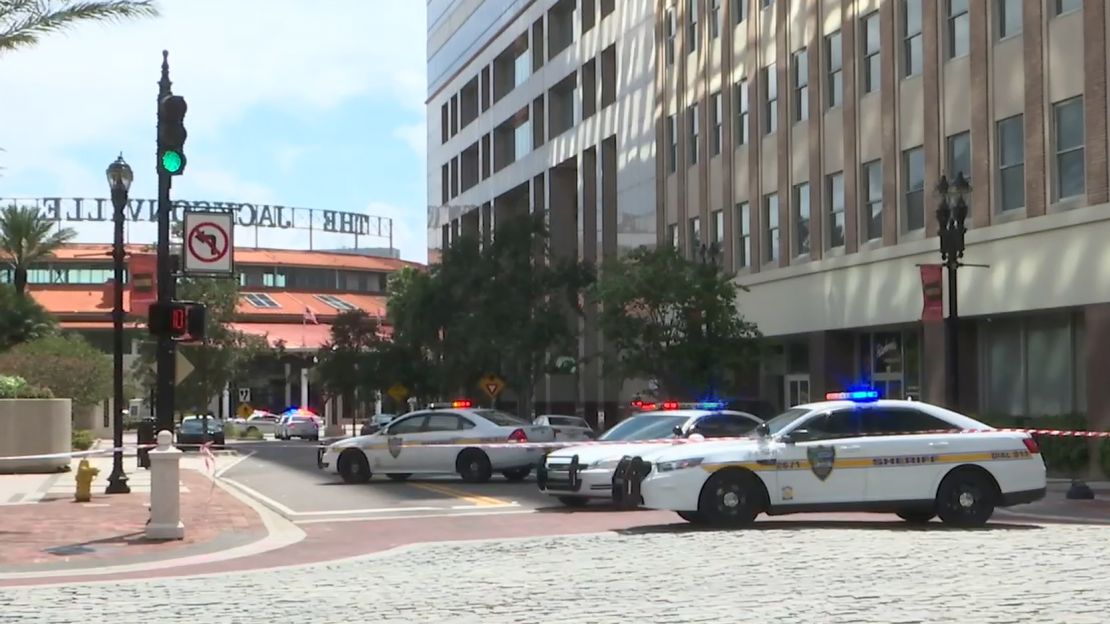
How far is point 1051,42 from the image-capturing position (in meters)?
31.6

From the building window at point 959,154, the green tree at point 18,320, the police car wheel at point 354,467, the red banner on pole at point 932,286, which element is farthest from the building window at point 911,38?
the green tree at point 18,320

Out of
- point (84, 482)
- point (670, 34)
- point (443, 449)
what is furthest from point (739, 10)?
point (84, 482)

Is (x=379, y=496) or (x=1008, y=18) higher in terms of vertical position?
(x=1008, y=18)

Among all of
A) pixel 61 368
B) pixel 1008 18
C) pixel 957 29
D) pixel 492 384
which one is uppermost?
pixel 957 29

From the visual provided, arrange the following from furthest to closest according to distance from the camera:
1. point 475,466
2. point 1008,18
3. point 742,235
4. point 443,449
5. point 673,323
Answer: point 742,235
point 673,323
point 1008,18
point 443,449
point 475,466

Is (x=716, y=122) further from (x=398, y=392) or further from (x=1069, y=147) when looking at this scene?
(x=398, y=392)

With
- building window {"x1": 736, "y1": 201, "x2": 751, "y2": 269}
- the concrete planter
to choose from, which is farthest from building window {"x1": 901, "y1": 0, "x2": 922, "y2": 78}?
the concrete planter

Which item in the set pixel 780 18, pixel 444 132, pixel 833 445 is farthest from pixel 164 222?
pixel 444 132

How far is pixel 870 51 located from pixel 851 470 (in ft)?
72.9

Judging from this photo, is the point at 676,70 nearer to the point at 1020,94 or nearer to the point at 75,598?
the point at 1020,94

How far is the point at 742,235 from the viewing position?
152 ft

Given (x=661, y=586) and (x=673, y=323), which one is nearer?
(x=661, y=586)

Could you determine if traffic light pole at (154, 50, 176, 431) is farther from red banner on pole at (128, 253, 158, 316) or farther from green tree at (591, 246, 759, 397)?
green tree at (591, 246, 759, 397)

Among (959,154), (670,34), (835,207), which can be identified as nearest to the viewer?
(959,154)
